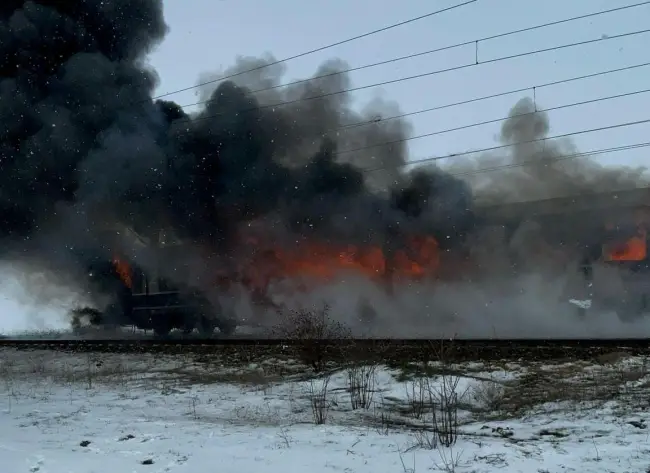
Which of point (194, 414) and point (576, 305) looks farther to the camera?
point (576, 305)

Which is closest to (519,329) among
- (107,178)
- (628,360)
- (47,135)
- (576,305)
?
(576,305)

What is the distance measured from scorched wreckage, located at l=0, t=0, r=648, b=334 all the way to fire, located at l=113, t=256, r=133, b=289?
0.23 feet

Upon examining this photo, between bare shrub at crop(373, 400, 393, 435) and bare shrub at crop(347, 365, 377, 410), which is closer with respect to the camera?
bare shrub at crop(373, 400, 393, 435)

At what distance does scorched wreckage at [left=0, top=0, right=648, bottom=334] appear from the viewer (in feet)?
72.6

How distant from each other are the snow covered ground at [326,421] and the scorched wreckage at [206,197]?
1170cm

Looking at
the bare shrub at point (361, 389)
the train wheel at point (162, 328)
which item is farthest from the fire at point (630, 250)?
the train wheel at point (162, 328)

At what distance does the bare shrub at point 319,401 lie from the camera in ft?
21.7

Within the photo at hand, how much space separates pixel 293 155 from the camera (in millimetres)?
25797

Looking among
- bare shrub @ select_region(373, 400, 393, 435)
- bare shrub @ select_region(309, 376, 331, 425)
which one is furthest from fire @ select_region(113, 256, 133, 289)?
bare shrub @ select_region(373, 400, 393, 435)

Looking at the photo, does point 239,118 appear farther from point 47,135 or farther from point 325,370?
point 325,370

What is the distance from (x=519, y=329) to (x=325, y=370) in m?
10.3

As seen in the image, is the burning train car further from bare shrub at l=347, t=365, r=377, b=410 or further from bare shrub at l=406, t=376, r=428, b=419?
bare shrub at l=406, t=376, r=428, b=419

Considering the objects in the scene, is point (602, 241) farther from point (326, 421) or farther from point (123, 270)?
point (123, 270)

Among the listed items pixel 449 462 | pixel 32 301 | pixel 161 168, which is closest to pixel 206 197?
pixel 161 168
